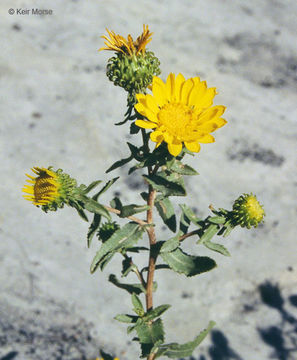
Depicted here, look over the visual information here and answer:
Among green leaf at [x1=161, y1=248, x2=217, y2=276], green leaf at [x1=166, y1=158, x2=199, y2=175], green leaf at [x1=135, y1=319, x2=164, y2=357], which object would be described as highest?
green leaf at [x1=166, y1=158, x2=199, y2=175]

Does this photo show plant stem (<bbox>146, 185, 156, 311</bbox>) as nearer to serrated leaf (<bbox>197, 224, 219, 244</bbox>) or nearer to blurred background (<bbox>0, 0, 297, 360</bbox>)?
serrated leaf (<bbox>197, 224, 219, 244</bbox>)

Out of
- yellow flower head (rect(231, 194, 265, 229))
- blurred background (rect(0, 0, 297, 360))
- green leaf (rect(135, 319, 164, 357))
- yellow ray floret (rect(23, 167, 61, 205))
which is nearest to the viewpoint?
yellow ray floret (rect(23, 167, 61, 205))

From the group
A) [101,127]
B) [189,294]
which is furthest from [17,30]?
[189,294]

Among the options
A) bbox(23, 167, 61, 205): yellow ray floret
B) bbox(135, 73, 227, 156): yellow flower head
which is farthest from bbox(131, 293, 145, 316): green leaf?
bbox(135, 73, 227, 156): yellow flower head

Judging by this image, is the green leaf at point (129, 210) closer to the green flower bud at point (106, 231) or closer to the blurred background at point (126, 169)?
the green flower bud at point (106, 231)

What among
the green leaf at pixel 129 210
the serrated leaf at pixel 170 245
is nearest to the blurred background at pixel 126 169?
the serrated leaf at pixel 170 245

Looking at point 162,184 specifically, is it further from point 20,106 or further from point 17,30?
point 17,30

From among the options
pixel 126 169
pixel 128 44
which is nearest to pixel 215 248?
pixel 128 44
